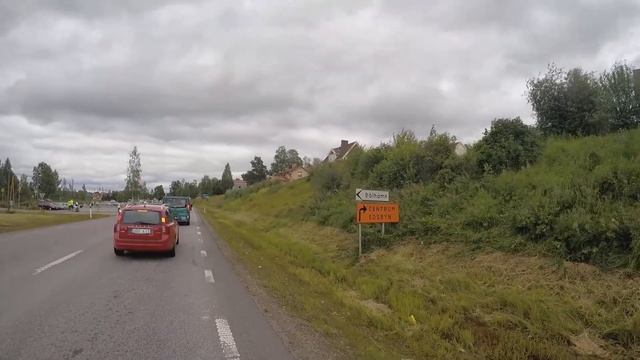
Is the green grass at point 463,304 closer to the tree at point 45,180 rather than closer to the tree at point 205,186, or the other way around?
the tree at point 45,180

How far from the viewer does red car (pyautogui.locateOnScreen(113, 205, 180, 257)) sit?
49.5 ft

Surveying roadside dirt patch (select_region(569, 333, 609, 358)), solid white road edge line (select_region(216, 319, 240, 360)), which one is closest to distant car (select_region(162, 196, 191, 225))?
solid white road edge line (select_region(216, 319, 240, 360))

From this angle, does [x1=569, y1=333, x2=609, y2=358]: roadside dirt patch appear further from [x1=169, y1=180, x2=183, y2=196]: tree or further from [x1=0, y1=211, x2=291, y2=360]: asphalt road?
[x1=169, y1=180, x2=183, y2=196]: tree

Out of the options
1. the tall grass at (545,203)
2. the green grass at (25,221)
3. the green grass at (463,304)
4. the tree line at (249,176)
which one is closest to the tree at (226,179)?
the tree line at (249,176)

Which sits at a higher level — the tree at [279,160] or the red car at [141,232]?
the tree at [279,160]

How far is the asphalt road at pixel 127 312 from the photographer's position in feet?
20.2

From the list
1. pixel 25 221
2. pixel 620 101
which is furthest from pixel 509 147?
pixel 25 221

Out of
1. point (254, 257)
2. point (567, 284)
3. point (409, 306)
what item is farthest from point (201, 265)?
point (567, 284)

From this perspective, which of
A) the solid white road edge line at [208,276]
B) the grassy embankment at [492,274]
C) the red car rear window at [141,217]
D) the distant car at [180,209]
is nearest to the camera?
the grassy embankment at [492,274]

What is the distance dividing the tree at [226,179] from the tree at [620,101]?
148 meters

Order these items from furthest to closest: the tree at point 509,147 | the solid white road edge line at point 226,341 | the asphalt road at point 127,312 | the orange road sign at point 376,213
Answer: the tree at point 509,147 → the orange road sign at point 376,213 → the asphalt road at point 127,312 → the solid white road edge line at point 226,341

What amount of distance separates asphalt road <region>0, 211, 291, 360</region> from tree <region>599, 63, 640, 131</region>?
15098 millimetres

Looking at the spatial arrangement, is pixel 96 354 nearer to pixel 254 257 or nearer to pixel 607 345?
pixel 607 345

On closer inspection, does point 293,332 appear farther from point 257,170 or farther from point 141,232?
point 257,170
